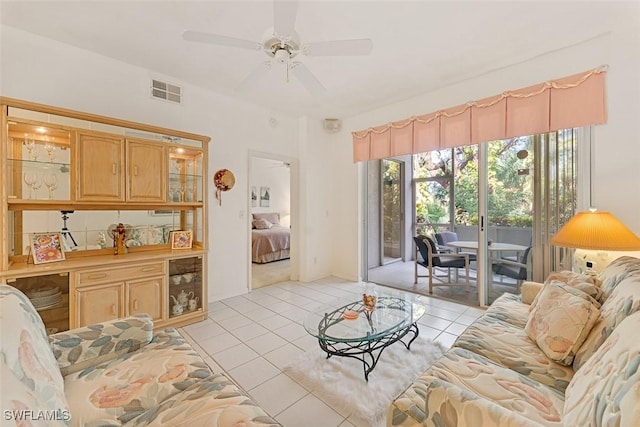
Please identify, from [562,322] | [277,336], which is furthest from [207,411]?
[562,322]

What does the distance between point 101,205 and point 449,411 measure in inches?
122

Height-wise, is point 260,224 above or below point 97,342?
above

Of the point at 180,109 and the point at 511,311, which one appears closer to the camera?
the point at 511,311

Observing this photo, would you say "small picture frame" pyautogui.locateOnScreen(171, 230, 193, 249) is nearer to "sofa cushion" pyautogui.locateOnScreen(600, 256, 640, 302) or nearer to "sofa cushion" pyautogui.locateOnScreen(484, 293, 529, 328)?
"sofa cushion" pyautogui.locateOnScreen(484, 293, 529, 328)

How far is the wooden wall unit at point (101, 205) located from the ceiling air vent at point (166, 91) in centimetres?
64

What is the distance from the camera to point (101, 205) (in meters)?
2.52

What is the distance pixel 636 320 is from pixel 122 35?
3891 millimetres

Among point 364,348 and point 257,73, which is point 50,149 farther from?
point 364,348

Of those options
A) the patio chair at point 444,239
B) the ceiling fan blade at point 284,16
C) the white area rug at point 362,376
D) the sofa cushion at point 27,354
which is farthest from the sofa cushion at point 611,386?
the patio chair at point 444,239

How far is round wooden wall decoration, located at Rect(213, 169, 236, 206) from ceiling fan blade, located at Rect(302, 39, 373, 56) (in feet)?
6.83

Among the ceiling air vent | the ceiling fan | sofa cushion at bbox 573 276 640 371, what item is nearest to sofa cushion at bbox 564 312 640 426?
sofa cushion at bbox 573 276 640 371

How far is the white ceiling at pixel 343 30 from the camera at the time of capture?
2084 millimetres

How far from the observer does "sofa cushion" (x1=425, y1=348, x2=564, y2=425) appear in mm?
1069

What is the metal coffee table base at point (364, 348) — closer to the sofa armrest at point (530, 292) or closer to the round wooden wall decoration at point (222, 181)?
the sofa armrest at point (530, 292)
